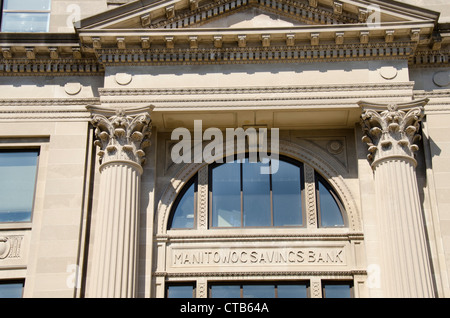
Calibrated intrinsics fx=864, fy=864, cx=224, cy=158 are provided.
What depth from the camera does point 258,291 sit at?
23.1 m

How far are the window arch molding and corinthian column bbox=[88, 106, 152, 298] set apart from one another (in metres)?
1.13

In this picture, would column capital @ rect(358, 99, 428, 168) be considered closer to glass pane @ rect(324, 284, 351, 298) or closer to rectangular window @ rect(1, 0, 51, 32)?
glass pane @ rect(324, 284, 351, 298)

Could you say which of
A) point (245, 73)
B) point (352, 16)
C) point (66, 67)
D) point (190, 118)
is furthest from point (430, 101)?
point (66, 67)

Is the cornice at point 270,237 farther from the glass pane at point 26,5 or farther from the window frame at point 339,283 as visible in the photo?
the glass pane at point 26,5

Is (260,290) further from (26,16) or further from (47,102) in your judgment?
(26,16)

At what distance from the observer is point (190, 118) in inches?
977

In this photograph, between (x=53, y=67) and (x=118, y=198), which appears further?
(x=53, y=67)

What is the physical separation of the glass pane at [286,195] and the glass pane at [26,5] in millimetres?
9128

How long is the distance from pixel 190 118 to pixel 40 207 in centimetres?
490

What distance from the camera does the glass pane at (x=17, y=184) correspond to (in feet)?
79.2

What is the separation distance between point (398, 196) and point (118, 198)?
7.38 meters

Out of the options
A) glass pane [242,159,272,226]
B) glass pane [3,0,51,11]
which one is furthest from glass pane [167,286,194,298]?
glass pane [3,0,51,11]

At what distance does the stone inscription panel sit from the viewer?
23.2m

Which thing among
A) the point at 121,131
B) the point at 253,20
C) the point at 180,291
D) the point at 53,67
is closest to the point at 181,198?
the point at 121,131
